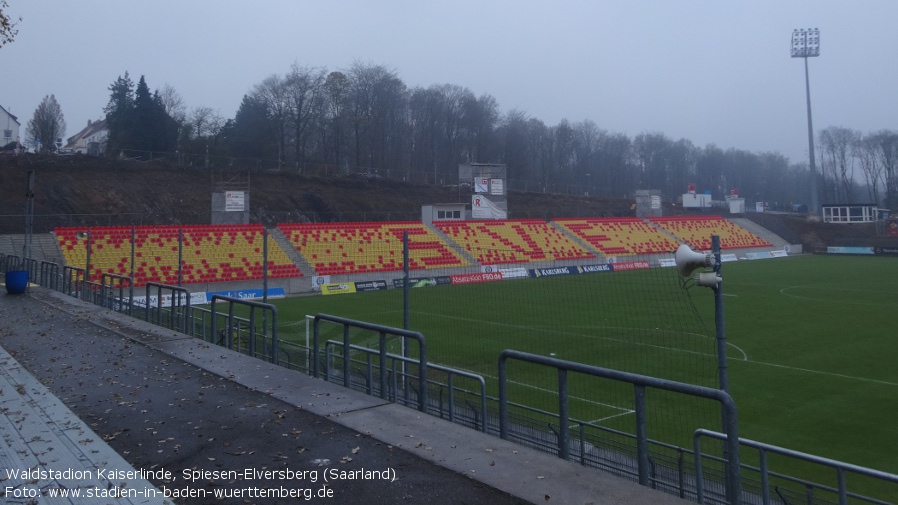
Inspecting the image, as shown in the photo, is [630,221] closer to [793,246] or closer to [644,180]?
[793,246]

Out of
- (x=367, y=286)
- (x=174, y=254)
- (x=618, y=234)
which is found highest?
(x=618, y=234)

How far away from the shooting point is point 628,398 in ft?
45.7

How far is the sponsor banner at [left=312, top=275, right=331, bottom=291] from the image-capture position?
1215 inches

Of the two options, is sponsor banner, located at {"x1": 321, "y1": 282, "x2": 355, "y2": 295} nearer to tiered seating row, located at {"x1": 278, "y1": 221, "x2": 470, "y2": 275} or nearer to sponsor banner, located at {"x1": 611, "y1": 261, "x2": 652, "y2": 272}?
tiered seating row, located at {"x1": 278, "y1": 221, "x2": 470, "y2": 275}

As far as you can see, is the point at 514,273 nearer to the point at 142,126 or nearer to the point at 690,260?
the point at 690,260

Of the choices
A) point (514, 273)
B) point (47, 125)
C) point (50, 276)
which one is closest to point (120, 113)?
point (47, 125)

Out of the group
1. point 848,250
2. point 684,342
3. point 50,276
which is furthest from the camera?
point 848,250

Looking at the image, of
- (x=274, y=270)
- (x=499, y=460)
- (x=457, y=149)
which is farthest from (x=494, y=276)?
(x=457, y=149)

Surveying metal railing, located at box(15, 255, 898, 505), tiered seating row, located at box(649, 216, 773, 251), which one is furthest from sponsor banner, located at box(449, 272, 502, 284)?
tiered seating row, located at box(649, 216, 773, 251)

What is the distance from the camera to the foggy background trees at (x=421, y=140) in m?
67.2

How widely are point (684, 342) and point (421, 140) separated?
68.1 m

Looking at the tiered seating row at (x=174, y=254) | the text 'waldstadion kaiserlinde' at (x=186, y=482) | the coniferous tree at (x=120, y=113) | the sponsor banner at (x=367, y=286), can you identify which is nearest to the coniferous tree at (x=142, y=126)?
the coniferous tree at (x=120, y=113)

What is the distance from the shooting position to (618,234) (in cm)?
5647

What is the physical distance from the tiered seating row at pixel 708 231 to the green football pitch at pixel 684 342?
27.1 meters
